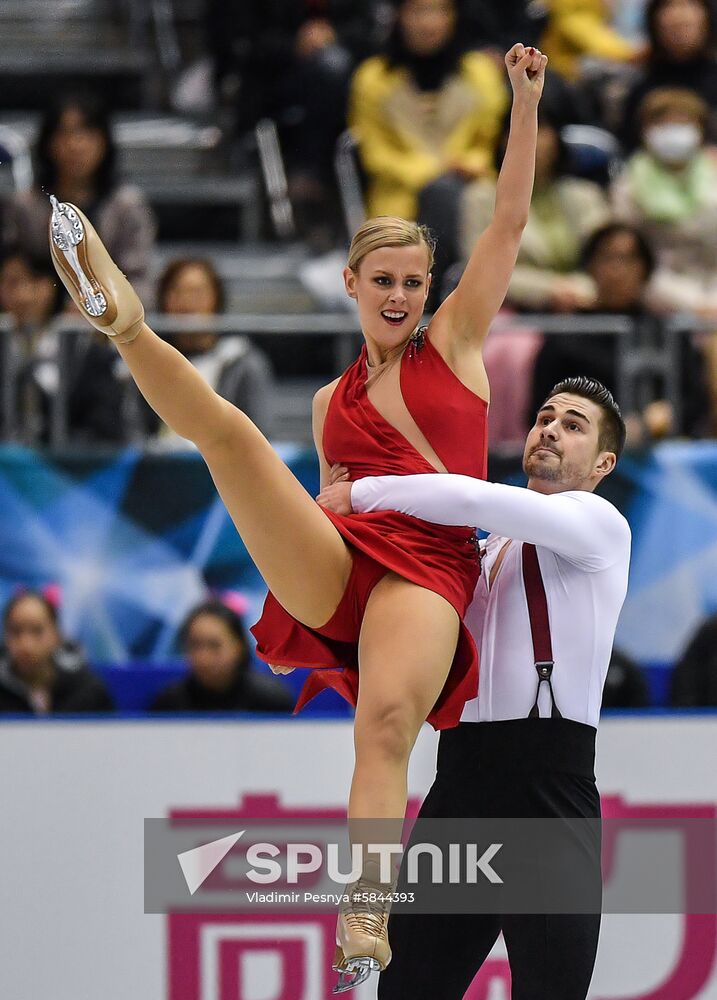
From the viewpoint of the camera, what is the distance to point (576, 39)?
7.63 meters

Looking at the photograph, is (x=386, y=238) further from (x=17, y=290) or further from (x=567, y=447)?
(x=17, y=290)

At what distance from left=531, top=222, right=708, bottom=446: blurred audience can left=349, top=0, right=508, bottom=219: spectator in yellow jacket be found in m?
0.77

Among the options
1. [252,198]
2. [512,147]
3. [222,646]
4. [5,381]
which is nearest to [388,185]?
[252,198]

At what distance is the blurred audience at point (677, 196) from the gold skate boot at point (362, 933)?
381 centimetres

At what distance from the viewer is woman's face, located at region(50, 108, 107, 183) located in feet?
21.7

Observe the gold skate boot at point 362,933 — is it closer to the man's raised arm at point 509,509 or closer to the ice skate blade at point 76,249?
the man's raised arm at point 509,509

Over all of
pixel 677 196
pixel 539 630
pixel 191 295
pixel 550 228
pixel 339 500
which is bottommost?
pixel 539 630

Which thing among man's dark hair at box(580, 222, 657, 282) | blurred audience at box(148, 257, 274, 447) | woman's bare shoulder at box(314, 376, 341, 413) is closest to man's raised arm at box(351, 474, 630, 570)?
woman's bare shoulder at box(314, 376, 341, 413)

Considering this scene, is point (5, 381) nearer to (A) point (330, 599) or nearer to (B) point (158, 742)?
(B) point (158, 742)

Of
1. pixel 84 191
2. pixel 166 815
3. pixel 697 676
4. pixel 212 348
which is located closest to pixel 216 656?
pixel 166 815

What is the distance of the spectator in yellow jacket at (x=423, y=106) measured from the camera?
6828 mm

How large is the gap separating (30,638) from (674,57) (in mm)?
3580

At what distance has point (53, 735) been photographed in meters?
4.91

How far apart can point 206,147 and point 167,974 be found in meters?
4.51
